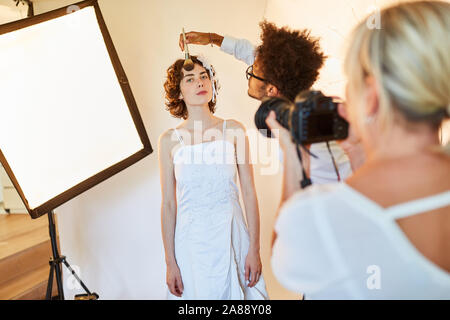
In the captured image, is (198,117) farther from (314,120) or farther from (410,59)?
(410,59)

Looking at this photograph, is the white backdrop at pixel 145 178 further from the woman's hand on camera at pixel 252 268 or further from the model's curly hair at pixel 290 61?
the model's curly hair at pixel 290 61

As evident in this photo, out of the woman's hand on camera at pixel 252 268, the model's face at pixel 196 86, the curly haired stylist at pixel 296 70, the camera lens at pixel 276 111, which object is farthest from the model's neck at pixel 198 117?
the camera lens at pixel 276 111

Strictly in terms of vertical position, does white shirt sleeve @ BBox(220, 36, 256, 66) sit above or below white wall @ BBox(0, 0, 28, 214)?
below

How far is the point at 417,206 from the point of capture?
24.2 inches

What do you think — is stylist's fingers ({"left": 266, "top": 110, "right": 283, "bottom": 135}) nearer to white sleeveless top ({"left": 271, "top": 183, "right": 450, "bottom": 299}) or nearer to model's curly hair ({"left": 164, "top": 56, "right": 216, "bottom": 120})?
white sleeveless top ({"left": 271, "top": 183, "right": 450, "bottom": 299})

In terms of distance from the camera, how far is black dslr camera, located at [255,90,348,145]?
2.61ft

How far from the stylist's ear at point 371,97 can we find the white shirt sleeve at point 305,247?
166mm

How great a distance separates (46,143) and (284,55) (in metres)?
1.13

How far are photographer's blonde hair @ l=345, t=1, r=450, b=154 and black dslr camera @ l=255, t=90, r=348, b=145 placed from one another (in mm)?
173

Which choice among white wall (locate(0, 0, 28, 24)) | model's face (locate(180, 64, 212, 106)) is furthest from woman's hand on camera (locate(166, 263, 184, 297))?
white wall (locate(0, 0, 28, 24))

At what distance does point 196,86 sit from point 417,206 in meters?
1.16

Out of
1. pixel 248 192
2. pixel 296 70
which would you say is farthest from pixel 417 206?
pixel 248 192

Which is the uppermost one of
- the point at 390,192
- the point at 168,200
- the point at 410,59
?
the point at 410,59
